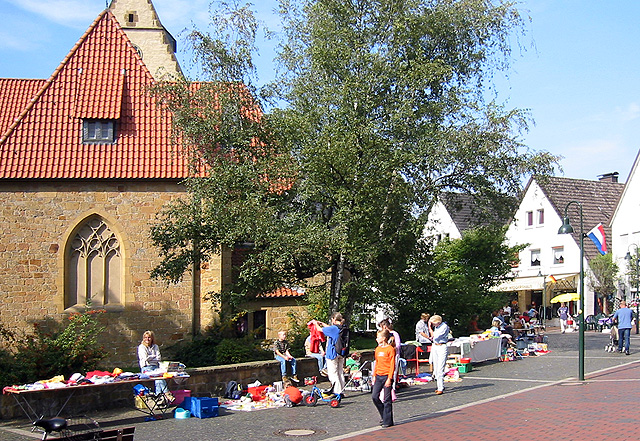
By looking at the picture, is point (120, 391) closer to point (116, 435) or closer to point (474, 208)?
point (116, 435)

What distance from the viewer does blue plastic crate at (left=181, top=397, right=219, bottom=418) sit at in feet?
44.8

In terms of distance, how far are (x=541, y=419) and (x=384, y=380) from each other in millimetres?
2575

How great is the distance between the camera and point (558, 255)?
→ 48156 mm

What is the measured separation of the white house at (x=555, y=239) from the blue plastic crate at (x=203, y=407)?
3400 centimetres

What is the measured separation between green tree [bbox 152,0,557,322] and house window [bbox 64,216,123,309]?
327cm

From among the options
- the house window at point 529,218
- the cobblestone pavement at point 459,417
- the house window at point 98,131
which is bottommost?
the cobblestone pavement at point 459,417

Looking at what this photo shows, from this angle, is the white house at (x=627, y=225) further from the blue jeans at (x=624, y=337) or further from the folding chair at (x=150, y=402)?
the folding chair at (x=150, y=402)

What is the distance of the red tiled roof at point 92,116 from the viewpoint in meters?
23.4

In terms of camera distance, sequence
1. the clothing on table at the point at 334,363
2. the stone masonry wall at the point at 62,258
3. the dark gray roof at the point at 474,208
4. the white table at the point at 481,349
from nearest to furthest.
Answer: the clothing on table at the point at 334,363 → the white table at the point at 481,349 → the stone masonry wall at the point at 62,258 → the dark gray roof at the point at 474,208

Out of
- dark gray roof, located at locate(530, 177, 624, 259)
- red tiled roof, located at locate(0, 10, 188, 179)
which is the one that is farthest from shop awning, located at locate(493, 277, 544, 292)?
red tiled roof, located at locate(0, 10, 188, 179)

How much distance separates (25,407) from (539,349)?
704 inches

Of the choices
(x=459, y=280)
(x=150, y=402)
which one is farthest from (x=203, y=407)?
(x=459, y=280)

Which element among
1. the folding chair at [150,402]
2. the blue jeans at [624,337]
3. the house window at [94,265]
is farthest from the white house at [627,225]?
the folding chair at [150,402]

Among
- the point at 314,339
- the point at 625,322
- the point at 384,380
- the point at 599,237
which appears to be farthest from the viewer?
the point at 599,237
